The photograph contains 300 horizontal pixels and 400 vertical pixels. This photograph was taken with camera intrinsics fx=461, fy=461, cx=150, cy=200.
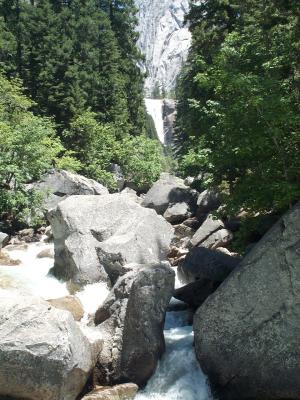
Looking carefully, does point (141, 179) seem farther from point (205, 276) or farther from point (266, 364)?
point (266, 364)

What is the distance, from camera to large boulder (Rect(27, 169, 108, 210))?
927 inches

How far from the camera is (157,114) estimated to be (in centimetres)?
11862

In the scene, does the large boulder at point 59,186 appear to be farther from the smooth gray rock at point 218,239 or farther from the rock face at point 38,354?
the rock face at point 38,354

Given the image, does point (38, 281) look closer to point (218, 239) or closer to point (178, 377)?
point (218, 239)

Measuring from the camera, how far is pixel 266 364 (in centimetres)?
870

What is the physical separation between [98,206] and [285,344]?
30.6 feet

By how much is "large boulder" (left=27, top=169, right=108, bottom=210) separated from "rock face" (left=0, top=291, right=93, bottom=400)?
15.0 metres

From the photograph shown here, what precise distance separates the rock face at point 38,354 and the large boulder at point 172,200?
15601 mm

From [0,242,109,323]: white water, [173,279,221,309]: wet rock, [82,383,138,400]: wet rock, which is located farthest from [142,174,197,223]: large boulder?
[82,383,138,400]: wet rock

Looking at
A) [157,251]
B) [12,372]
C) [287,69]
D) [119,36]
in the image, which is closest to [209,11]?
[287,69]

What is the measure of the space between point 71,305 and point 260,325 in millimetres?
5022

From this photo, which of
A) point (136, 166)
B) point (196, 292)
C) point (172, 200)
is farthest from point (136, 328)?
point (136, 166)

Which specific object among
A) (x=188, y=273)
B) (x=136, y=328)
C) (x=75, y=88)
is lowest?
(x=188, y=273)

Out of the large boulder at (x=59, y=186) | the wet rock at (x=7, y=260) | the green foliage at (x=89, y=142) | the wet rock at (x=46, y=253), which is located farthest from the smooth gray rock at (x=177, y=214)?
the green foliage at (x=89, y=142)
